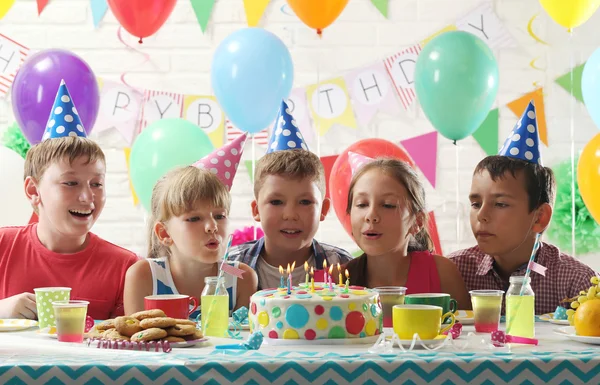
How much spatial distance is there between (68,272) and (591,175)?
1.94m

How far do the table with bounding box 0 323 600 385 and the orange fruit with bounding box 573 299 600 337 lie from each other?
146 millimetres

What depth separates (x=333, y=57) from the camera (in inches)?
147

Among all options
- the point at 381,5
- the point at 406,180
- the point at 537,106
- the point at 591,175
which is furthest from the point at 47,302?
the point at 537,106

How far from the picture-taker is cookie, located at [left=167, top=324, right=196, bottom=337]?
133 cm

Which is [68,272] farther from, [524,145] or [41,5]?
[41,5]

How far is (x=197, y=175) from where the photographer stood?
202 centimetres

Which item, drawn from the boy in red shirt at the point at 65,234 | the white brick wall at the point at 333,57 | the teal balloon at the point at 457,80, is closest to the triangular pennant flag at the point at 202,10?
the white brick wall at the point at 333,57

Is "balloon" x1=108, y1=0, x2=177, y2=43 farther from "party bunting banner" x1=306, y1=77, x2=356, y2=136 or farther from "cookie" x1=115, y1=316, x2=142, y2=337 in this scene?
"cookie" x1=115, y1=316, x2=142, y2=337

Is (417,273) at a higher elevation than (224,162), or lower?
lower

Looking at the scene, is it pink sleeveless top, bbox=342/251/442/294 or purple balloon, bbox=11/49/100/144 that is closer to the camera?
pink sleeveless top, bbox=342/251/442/294

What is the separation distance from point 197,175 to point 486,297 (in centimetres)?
83

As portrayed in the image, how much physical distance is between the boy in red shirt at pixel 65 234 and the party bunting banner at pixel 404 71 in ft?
6.08

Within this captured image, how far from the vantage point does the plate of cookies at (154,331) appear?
1.31 meters

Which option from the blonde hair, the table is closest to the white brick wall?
the blonde hair
